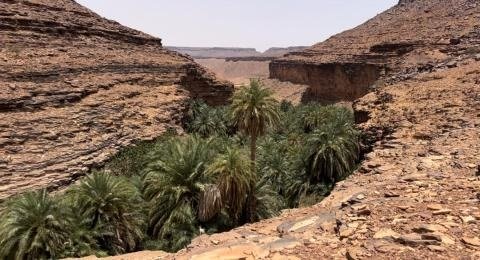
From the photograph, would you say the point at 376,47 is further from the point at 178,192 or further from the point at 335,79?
the point at 178,192

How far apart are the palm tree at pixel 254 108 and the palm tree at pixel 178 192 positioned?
2.64 metres

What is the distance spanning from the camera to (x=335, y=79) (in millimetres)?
73062

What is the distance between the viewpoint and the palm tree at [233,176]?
66.3 ft

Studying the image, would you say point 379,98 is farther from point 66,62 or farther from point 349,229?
point 66,62

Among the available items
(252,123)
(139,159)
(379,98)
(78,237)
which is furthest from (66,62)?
(379,98)

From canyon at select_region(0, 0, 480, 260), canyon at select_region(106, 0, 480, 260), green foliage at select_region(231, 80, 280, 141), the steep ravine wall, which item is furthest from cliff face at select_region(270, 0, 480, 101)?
green foliage at select_region(231, 80, 280, 141)

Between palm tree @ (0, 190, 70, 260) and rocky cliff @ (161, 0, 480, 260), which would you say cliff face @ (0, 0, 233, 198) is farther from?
Result: rocky cliff @ (161, 0, 480, 260)

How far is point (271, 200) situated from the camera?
2334cm

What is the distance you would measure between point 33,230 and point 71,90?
56.1 feet

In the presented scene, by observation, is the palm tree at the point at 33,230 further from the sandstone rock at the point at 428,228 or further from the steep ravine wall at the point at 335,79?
the steep ravine wall at the point at 335,79

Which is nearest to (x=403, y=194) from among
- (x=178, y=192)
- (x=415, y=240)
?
A: (x=415, y=240)

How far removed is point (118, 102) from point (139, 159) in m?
6.55

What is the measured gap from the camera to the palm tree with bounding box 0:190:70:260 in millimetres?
17203

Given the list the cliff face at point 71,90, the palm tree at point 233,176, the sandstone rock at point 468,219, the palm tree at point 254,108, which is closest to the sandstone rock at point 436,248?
the sandstone rock at point 468,219
